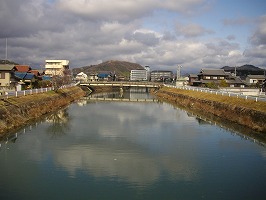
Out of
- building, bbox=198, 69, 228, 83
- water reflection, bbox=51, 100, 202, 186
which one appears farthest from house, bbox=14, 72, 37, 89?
building, bbox=198, 69, 228, 83

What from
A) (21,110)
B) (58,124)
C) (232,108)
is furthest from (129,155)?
(232,108)

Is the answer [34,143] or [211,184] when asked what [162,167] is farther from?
[34,143]

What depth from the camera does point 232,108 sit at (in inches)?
1240

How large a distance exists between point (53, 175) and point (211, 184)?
23.7 feet

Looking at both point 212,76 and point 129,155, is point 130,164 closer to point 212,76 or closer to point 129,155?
point 129,155

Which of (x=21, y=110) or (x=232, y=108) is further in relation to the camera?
(x=232, y=108)

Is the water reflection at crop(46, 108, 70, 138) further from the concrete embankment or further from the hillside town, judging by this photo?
the hillside town

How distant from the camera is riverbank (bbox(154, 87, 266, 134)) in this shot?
83.3 feet

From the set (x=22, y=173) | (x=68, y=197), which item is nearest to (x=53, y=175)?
(x=22, y=173)

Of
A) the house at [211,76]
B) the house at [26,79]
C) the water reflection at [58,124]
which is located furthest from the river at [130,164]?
the house at [211,76]

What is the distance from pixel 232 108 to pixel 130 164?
1906cm

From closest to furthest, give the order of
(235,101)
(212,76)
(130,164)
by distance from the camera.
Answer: (130,164)
(235,101)
(212,76)

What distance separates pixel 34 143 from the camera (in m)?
20.6

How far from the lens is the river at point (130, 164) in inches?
482
